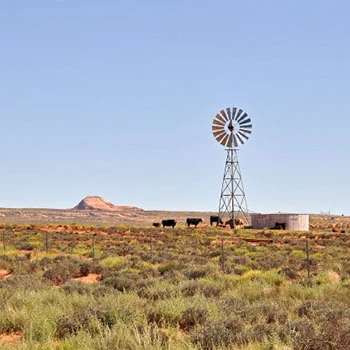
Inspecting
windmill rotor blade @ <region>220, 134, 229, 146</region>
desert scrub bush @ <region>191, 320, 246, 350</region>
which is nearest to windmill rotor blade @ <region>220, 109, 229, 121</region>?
windmill rotor blade @ <region>220, 134, 229, 146</region>

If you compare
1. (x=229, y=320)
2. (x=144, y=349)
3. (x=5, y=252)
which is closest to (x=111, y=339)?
(x=144, y=349)

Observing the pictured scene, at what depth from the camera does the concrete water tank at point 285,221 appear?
59784 mm

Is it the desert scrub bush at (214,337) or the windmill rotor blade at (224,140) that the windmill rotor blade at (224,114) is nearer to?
the windmill rotor blade at (224,140)

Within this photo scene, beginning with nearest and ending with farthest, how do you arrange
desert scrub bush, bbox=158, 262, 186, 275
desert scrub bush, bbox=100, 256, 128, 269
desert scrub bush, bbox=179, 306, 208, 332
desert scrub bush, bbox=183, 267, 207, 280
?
desert scrub bush, bbox=179, 306, 208, 332 → desert scrub bush, bbox=183, 267, 207, 280 → desert scrub bush, bbox=158, 262, 186, 275 → desert scrub bush, bbox=100, 256, 128, 269

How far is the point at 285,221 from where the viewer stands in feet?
196

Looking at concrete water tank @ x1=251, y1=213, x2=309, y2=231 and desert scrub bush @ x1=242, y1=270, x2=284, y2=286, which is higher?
concrete water tank @ x1=251, y1=213, x2=309, y2=231

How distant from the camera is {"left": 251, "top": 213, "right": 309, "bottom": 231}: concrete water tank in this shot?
59.8 m

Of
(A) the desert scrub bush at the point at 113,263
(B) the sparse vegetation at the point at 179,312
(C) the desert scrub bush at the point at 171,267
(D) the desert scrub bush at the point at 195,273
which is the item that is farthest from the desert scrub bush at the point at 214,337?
(A) the desert scrub bush at the point at 113,263

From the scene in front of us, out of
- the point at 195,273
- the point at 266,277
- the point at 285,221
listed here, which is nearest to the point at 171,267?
the point at 195,273

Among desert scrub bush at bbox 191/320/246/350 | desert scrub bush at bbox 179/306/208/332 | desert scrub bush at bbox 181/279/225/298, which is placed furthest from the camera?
desert scrub bush at bbox 181/279/225/298

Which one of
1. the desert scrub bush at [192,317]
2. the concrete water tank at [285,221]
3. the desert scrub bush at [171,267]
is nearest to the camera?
the desert scrub bush at [192,317]

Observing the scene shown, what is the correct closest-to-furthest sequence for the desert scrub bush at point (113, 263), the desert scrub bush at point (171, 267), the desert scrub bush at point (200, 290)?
the desert scrub bush at point (200, 290)
the desert scrub bush at point (171, 267)
the desert scrub bush at point (113, 263)

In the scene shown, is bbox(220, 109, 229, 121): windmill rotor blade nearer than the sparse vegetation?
No

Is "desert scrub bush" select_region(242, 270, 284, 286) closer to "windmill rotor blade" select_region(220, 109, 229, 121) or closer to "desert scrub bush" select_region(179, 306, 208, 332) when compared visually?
"desert scrub bush" select_region(179, 306, 208, 332)
